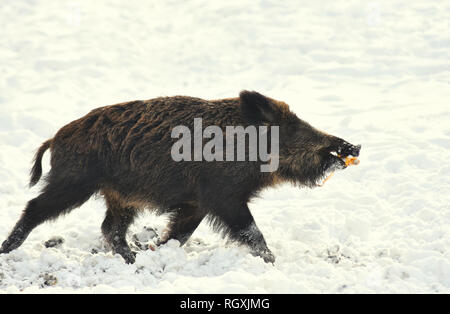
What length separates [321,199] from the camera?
7.35m

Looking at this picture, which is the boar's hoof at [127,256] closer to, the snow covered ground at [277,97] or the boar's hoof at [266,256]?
the snow covered ground at [277,97]

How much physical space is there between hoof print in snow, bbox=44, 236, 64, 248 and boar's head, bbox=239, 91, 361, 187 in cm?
230

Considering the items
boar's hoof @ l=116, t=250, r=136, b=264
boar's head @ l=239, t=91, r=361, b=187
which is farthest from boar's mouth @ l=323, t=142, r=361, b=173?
boar's hoof @ l=116, t=250, r=136, b=264

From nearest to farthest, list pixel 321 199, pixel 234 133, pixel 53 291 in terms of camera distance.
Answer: pixel 53 291, pixel 234 133, pixel 321 199

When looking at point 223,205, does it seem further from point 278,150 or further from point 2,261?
point 2,261

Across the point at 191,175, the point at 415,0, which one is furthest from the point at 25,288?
the point at 415,0

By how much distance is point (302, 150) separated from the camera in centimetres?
599

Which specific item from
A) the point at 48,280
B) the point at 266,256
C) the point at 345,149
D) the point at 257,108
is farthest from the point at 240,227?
the point at 48,280

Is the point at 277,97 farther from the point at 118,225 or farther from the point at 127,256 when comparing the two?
the point at 127,256

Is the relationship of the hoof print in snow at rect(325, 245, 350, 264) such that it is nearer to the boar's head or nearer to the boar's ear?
the boar's head

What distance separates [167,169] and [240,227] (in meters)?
0.90

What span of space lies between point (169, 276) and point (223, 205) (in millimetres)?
943

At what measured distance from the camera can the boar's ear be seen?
581 centimetres

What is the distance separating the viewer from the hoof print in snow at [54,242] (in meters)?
6.07
